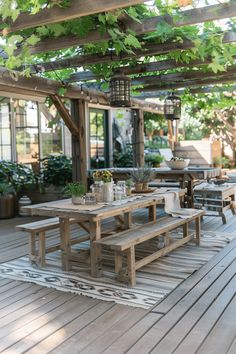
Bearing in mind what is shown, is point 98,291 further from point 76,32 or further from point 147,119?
point 147,119

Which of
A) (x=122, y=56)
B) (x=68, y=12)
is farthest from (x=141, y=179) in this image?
(x=68, y=12)

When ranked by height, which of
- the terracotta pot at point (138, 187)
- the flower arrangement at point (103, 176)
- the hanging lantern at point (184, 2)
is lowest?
the terracotta pot at point (138, 187)

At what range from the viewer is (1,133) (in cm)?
784

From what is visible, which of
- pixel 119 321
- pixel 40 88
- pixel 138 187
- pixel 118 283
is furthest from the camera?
pixel 40 88

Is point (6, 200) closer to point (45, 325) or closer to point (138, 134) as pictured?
point (138, 134)

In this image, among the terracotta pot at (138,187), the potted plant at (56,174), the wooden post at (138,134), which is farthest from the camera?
the wooden post at (138,134)

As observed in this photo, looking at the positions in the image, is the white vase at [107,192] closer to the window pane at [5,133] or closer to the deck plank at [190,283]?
the deck plank at [190,283]

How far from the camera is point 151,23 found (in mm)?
3402

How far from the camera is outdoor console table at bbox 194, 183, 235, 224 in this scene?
231 inches

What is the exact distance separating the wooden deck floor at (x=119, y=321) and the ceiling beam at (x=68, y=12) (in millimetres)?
2065

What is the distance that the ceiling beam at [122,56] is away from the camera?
4.13 meters

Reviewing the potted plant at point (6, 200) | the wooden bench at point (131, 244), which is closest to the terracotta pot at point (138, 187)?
the wooden bench at point (131, 244)

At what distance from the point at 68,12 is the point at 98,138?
248 inches

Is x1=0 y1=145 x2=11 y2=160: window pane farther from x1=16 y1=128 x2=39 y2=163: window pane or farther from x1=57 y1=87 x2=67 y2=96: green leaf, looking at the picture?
x1=57 y1=87 x2=67 y2=96: green leaf
